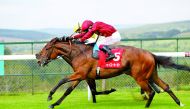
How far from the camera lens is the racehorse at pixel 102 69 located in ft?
42.4

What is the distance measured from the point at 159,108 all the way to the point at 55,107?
7.77ft

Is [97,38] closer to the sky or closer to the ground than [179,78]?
closer to the sky

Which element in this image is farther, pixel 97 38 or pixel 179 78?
pixel 179 78

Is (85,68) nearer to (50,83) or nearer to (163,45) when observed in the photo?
(50,83)

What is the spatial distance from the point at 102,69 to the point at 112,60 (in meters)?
0.32

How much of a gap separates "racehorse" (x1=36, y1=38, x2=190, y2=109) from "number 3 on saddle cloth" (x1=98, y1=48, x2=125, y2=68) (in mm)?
81

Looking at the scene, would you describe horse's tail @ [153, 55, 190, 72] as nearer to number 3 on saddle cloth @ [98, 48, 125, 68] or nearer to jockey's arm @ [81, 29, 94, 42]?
number 3 on saddle cloth @ [98, 48, 125, 68]

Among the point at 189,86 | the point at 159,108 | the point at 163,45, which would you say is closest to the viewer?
the point at 159,108

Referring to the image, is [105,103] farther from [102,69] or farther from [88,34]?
[88,34]

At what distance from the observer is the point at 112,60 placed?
1295 centimetres

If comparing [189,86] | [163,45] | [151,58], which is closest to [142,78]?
[151,58]

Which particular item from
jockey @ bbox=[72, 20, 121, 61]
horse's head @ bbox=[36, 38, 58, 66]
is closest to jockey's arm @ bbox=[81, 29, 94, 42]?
jockey @ bbox=[72, 20, 121, 61]

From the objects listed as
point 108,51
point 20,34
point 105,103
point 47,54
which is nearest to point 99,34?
point 108,51

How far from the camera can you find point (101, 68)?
1304cm
